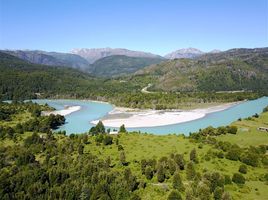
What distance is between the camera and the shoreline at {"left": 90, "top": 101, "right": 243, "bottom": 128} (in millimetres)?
139575

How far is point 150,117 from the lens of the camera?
154875 mm

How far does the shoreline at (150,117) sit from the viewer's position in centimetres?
13957

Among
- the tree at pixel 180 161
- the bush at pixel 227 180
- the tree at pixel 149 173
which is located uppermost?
the tree at pixel 180 161

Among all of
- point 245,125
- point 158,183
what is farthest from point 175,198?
point 245,125

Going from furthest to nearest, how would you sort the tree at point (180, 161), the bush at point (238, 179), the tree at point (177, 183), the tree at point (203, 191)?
the tree at point (180, 161)
the bush at point (238, 179)
the tree at point (177, 183)
the tree at point (203, 191)

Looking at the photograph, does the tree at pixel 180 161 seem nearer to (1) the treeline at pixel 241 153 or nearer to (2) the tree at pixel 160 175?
(2) the tree at pixel 160 175

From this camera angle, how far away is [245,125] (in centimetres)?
10950

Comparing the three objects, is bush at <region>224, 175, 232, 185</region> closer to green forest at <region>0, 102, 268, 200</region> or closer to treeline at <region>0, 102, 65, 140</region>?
green forest at <region>0, 102, 268, 200</region>

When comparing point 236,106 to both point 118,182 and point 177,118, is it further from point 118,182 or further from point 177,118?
point 118,182

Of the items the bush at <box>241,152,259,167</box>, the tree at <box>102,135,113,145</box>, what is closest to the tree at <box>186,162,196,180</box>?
the bush at <box>241,152,259,167</box>

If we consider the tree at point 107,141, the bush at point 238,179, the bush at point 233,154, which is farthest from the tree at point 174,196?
the tree at point 107,141

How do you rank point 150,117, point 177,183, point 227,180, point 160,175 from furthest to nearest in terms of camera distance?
1. point 150,117
2. point 160,175
3. point 227,180
4. point 177,183

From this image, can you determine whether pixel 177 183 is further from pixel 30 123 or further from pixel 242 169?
pixel 30 123

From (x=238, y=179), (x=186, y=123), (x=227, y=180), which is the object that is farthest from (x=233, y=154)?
(x=186, y=123)
